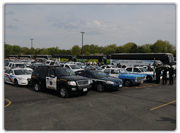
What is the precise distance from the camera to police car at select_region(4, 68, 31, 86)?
1274 cm

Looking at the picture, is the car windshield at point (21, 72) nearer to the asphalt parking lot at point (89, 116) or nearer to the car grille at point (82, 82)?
the asphalt parking lot at point (89, 116)

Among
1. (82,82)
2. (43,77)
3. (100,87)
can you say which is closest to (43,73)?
(43,77)

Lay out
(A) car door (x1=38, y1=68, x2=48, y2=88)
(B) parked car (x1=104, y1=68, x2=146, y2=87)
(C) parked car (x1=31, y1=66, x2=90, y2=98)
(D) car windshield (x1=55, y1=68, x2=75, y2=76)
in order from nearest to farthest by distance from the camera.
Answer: (C) parked car (x1=31, y1=66, x2=90, y2=98) < (D) car windshield (x1=55, y1=68, x2=75, y2=76) < (A) car door (x1=38, y1=68, x2=48, y2=88) < (B) parked car (x1=104, y1=68, x2=146, y2=87)

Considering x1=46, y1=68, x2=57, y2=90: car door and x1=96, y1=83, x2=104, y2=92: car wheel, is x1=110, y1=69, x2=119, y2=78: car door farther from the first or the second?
x1=46, y1=68, x2=57, y2=90: car door

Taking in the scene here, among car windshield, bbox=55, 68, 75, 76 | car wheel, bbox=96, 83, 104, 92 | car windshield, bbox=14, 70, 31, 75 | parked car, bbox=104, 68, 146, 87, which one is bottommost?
car wheel, bbox=96, 83, 104, 92

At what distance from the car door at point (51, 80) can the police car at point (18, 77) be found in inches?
138

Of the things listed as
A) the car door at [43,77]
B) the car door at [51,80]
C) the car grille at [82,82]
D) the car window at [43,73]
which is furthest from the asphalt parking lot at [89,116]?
the car window at [43,73]

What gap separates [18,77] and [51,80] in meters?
4.54

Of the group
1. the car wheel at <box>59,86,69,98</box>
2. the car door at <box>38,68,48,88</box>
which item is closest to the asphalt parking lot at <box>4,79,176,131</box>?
the car wheel at <box>59,86,69,98</box>

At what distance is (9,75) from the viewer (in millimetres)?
13773

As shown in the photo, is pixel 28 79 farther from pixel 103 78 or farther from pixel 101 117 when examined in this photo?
pixel 101 117

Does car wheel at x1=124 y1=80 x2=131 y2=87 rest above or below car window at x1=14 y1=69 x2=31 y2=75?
below

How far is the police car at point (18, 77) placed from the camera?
1274 cm

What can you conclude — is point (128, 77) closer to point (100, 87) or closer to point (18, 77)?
point (100, 87)
